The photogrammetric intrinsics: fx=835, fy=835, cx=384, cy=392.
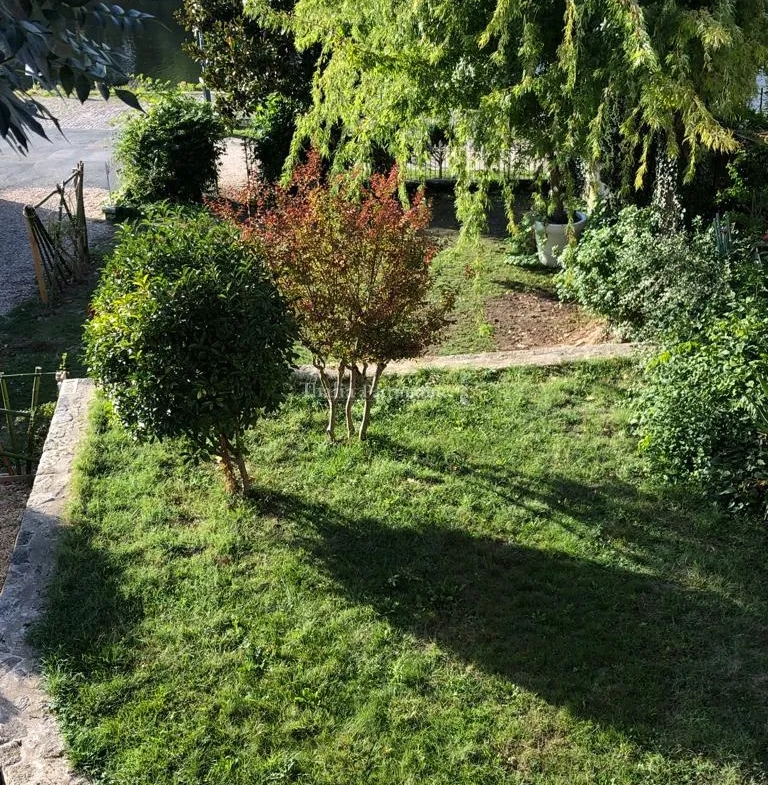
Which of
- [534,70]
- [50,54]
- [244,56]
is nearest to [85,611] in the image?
[50,54]

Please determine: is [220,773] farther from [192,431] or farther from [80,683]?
[192,431]

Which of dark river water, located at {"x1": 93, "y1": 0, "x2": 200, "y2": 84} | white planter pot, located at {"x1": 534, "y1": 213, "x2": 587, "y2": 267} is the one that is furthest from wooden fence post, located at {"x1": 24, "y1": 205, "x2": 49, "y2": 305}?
dark river water, located at {"x1": 93, "y1": 0, "x2": 200, "y2": 84}

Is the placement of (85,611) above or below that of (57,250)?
below

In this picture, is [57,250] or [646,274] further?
[57,250]

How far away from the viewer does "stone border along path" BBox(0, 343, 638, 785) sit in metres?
4.07

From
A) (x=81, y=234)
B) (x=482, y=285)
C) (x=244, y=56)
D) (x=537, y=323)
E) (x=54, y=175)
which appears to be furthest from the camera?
(x=54, y=175)

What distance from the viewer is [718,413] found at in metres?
5.80

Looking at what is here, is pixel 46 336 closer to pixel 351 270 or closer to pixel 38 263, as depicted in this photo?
pixel 38 263

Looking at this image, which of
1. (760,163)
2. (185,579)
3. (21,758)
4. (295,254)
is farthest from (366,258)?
(760,163)

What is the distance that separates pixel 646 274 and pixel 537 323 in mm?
1835

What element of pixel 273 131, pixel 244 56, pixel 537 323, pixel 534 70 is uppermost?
pixel 244 56

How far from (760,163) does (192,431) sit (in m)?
7.60

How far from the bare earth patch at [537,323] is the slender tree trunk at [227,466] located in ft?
12.0

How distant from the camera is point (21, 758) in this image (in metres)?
4.06
